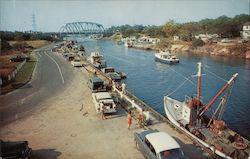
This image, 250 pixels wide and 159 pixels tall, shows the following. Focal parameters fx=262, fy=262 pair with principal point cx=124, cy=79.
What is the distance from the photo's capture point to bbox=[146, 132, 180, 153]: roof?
1633cm

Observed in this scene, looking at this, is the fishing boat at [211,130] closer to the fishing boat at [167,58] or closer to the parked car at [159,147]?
the parked car at [159,147]

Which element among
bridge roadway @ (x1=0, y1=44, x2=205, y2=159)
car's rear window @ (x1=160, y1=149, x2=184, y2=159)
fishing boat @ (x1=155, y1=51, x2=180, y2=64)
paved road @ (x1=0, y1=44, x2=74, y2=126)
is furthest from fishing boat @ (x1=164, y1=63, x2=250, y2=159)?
fishing boat @ (x1=155, y1=51, x2=180, y2=64)

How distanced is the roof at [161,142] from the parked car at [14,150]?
8247mm

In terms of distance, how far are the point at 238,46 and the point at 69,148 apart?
104 metres

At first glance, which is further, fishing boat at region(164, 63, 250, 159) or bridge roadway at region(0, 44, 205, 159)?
fishing boat at region(164, 63, 250, 159)

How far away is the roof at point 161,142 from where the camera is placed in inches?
643

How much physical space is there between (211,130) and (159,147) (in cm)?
984

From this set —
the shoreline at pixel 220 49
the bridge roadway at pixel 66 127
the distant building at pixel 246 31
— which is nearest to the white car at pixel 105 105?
the bridge roadway at pixel 66 127

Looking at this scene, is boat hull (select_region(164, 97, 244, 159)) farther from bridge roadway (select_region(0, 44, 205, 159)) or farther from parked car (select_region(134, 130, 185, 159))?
parked car (select_region(134, 130, 185, 159))

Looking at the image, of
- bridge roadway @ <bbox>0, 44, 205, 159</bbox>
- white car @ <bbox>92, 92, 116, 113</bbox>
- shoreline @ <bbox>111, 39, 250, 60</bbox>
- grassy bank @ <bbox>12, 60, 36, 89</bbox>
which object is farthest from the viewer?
shoreline @ <bbox>111, 39, 250, 60</bbox>

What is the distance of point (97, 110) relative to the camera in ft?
88.6

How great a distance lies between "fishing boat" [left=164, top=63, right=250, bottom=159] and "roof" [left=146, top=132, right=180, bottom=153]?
420 centimetres

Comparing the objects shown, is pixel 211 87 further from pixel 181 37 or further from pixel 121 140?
pixel 181 37

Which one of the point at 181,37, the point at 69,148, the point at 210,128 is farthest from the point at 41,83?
the point at 181,37
